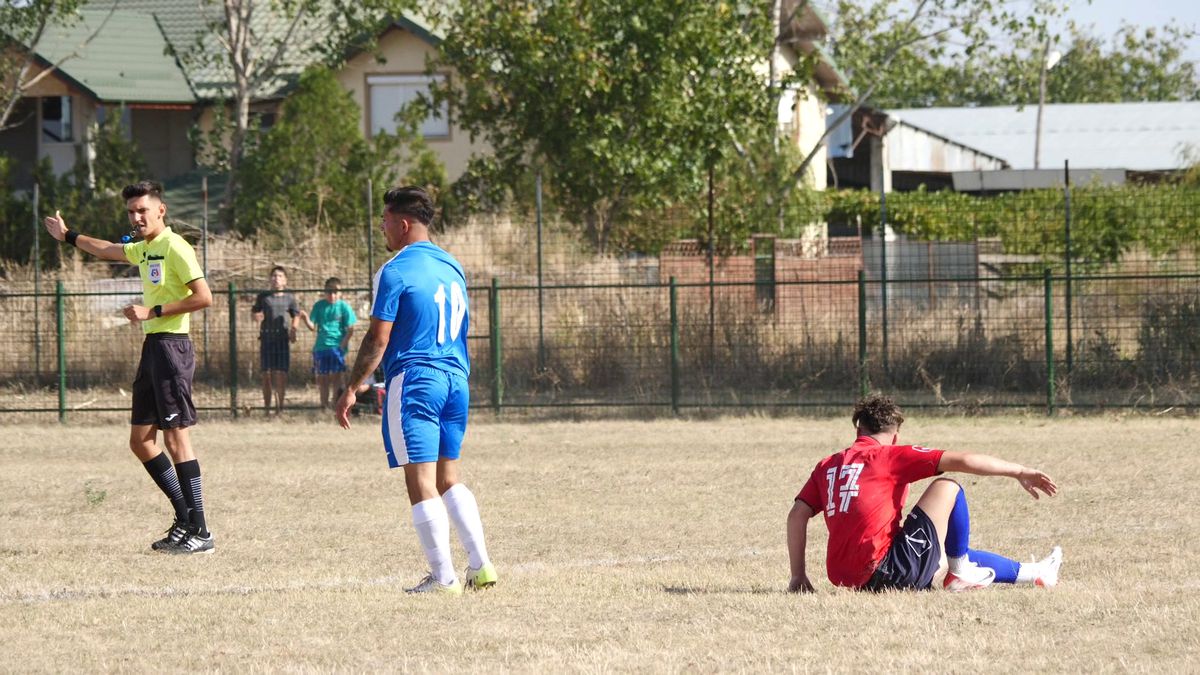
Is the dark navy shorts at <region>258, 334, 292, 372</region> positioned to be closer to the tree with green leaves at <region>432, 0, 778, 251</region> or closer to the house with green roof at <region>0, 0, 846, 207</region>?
the tree with green leaves at <region>432, 0, 778, 251</region>

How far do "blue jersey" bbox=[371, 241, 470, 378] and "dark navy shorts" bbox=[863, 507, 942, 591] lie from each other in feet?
7.39

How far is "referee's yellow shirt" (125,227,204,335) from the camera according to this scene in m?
9.23

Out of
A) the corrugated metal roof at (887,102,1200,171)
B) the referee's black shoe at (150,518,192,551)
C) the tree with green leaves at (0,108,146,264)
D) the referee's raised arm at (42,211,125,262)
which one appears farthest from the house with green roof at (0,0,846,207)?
the referee's black shoe at (150,518,192,551)

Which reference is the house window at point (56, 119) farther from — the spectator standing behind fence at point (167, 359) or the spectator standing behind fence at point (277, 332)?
the spectator standing behind fence at point (167, 359)

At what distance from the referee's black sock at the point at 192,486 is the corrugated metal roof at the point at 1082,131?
1601 inches

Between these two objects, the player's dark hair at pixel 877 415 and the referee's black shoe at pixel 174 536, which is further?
the referee's black shoe at pixel 174 536

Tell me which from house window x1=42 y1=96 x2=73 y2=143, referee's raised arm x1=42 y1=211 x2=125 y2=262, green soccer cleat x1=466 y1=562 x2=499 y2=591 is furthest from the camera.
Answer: house window x1=42 y1=96 x2=73 y2=143

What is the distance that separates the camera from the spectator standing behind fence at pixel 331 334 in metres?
19.0

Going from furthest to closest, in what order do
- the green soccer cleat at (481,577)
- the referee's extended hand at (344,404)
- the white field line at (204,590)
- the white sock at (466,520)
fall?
the white field line at (204,590)
the green soccer cleat at (481,577)
the white sock at (466,520)
the referee's extended hand at (344,404)

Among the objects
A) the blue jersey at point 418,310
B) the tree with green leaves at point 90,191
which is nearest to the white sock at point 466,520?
the blue jersey at point 418,310

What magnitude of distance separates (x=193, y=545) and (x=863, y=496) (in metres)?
4.44

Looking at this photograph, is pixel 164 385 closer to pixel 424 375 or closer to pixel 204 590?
pixel 204 590

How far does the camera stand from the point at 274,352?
19.2 metres

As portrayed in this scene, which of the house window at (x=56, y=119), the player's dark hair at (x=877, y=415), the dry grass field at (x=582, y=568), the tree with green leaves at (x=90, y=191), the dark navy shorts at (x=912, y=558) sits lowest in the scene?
the dry grass field at (x=582, y=568)
